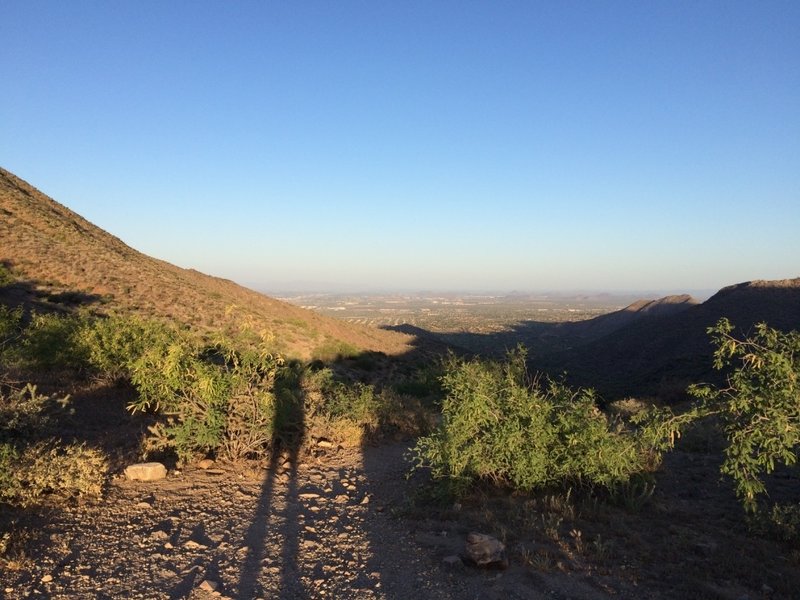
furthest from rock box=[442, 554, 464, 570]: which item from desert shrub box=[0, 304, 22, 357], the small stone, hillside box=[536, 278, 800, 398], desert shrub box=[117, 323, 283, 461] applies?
hillside box=[536, 278, 800, 398]

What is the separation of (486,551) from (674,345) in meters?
39.7

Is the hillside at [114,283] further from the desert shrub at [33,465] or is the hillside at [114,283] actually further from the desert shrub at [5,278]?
the desert shrub at [33,465]

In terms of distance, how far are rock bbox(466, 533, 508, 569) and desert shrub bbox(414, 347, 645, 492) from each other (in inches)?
60.2

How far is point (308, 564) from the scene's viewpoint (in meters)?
4.95

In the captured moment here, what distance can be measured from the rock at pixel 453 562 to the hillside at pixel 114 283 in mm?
15466

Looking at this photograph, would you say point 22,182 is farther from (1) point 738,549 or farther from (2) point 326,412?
(1) point 738,549

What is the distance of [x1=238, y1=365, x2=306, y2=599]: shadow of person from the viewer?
15.2ft

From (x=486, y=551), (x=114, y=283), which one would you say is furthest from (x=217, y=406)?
(x=114, y=283)

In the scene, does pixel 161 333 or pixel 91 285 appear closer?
pixel 161 333

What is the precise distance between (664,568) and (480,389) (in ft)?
9.69

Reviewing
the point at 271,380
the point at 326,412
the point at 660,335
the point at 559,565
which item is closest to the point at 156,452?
the point at 271,380

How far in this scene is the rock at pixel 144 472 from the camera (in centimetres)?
696

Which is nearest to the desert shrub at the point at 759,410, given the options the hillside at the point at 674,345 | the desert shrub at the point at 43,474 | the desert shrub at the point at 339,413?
the desert shrub at the point at 339,413

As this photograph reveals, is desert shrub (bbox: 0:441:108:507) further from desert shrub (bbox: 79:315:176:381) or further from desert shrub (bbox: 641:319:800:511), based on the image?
desert shrub (bbox: 641:319:800:511)
